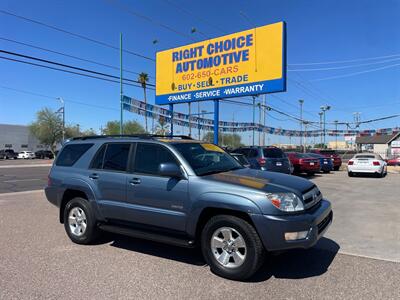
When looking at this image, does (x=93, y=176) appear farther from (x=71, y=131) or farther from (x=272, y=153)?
(x=71, y=131)

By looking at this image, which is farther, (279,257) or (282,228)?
(279,257)

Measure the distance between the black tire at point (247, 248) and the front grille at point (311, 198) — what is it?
803 mm

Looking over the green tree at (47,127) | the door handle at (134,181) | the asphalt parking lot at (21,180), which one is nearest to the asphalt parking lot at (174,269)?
the door handle at (134,181)

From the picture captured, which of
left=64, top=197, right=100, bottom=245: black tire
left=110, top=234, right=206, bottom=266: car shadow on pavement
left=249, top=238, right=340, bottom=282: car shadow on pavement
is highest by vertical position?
left=64, top=197, right=100, bottom=245: black tire

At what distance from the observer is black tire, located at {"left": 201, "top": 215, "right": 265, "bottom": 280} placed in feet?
14.1

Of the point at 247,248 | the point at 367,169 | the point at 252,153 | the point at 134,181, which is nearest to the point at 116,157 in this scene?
the point at 134,181

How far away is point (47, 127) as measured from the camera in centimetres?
7456

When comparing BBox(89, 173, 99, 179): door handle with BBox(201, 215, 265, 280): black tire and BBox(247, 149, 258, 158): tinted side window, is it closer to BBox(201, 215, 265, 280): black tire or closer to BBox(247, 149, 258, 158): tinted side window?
BBox(201, 215, 265, 280): black tire

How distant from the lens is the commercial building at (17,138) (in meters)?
78.9

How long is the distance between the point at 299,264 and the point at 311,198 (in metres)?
1.00

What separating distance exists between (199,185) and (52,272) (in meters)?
2.28

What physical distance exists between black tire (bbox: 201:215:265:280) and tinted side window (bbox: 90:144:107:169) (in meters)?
2.37

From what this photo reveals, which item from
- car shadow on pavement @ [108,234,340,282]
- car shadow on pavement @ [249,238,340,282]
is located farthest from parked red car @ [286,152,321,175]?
car shadow on pavement @ [249,238,340,282]

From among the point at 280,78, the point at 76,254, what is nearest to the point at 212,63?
the point at 280,78
